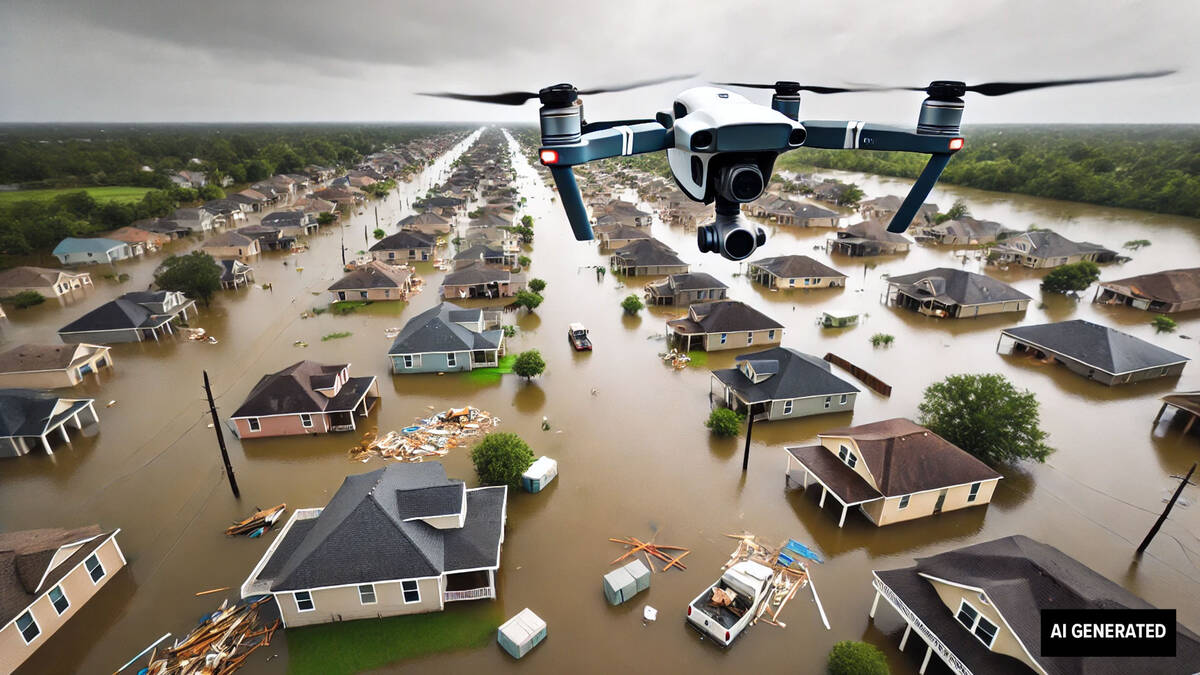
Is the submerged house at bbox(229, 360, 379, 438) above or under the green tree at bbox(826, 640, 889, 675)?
above

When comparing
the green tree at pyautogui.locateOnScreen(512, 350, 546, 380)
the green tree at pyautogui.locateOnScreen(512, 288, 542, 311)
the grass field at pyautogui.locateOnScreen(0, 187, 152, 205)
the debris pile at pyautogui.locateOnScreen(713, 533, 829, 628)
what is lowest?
the debris pile at pyautogui.locateOnScreen(713, 533, 829, 628)

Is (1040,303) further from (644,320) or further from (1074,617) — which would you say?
(1074,617)

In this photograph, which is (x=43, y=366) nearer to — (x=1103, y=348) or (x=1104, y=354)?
(x=1104, y=354)

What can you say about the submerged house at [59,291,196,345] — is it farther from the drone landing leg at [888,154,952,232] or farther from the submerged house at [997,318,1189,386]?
the submerged house at [997,318,1189,386]

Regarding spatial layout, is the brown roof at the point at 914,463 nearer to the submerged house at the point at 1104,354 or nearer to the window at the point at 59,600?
the submerged house at the point at 1104,354

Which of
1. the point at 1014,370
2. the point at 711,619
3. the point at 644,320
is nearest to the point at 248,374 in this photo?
the point at 644,320

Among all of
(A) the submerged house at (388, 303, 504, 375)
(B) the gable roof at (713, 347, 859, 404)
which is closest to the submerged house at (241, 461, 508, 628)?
(B) the gable roof at (713, 347, 859, 404)

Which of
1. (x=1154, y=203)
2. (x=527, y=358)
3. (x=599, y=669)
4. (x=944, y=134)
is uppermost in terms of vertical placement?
(x=944, y=134)
